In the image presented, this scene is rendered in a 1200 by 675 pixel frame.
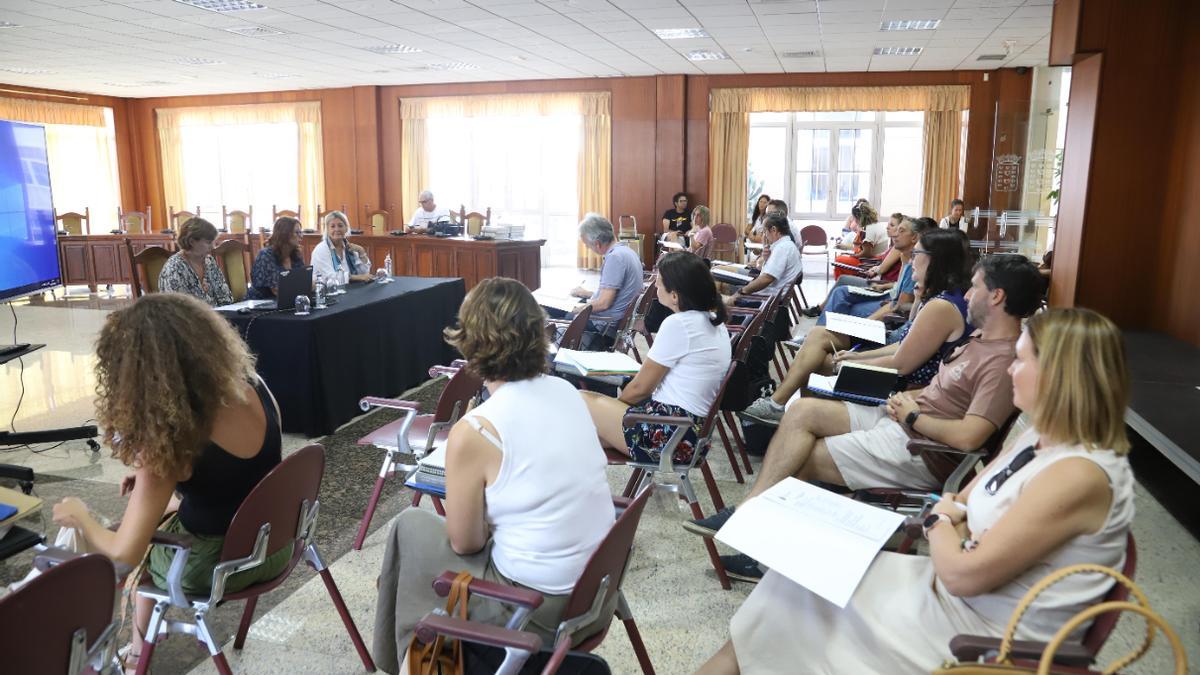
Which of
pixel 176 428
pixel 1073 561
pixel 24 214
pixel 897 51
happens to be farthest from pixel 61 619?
pixel 897 51

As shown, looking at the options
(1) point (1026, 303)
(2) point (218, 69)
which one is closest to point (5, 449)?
(1) point (1026, 303)

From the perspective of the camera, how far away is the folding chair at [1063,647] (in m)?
1.33

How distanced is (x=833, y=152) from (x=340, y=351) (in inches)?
390

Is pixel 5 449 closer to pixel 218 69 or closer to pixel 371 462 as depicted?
pixel 371 462

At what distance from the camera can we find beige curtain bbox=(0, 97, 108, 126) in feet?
38.8

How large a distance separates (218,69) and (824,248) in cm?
844

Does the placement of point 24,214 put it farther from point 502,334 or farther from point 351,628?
point 502,334

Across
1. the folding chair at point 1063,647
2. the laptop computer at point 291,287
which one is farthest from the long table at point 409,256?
the folding chair at point 1063,647

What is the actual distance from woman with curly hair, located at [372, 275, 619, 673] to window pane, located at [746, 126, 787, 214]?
11.2 meters

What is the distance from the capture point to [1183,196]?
15.4ft

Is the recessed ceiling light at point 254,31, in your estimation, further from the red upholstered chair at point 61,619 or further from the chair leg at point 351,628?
the red upholstered chair at point 61,619

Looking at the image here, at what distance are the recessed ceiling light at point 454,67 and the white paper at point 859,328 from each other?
773 centimetres

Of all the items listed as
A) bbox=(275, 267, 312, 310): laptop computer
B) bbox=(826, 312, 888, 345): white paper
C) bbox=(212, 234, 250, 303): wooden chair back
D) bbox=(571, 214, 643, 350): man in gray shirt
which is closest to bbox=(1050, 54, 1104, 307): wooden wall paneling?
bbox=(826, 312, 888, 345): white paper

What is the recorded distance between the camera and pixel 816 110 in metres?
11.3
